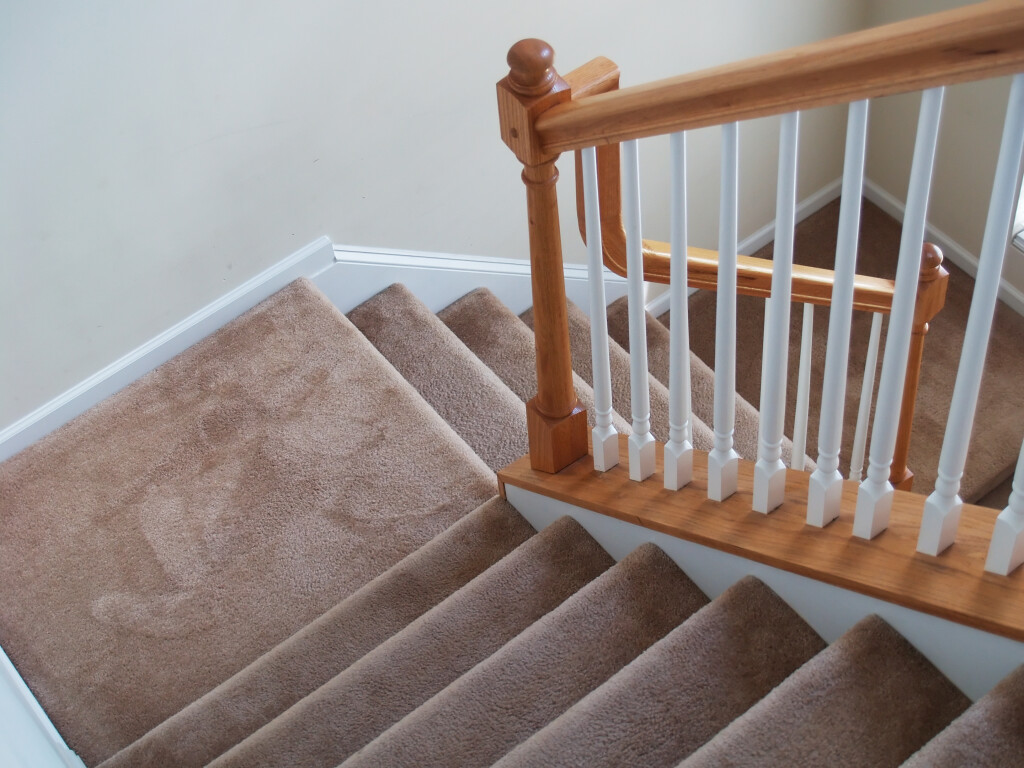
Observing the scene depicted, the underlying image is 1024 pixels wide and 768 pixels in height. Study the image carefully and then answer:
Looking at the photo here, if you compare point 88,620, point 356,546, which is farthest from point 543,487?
point 88,620

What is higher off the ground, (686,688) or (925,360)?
(686,688)

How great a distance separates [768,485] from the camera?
147 cm

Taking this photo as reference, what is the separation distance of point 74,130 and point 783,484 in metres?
1.67

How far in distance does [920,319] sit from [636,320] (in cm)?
76

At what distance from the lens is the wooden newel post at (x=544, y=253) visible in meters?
1.37

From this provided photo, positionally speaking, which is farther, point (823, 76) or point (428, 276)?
point (428, 276)

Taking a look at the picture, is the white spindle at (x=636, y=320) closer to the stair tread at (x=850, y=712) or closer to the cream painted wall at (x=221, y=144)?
the stair tread at (x=850, y=712)

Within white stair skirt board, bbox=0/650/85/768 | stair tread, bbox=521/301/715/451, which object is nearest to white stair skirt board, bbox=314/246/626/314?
stair tread, bbox=521/301/715/451

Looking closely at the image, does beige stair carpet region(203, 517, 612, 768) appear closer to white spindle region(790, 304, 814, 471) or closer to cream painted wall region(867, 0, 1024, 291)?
white spindle region(790, 304, 814, 471)

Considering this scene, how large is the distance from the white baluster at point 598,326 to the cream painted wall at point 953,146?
234cm

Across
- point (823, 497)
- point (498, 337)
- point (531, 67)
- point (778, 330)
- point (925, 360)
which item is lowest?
point (925, 360)

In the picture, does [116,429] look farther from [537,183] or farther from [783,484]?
[783,484]

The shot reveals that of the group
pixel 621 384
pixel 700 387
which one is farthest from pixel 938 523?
pixel 700 387

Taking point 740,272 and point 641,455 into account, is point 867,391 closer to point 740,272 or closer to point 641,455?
point 740,272
